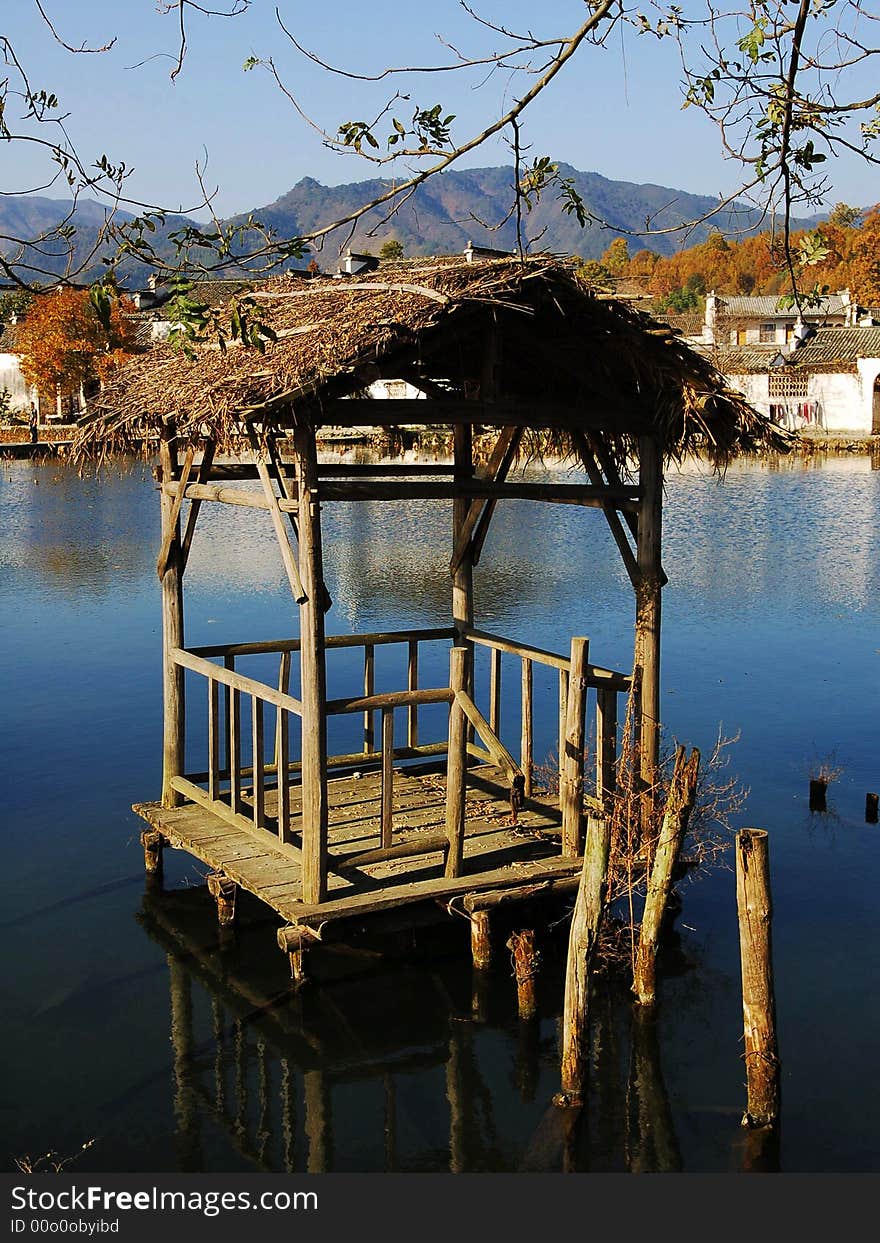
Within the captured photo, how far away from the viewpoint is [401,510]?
40.3 m

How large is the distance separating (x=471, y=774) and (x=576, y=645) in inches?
114

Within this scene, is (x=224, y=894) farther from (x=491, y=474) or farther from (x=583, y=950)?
(x=491, y=474)

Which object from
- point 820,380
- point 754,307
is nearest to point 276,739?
point 820,380

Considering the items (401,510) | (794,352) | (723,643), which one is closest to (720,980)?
(723,643)

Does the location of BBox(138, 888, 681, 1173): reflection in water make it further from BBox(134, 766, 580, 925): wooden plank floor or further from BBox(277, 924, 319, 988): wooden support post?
BBox(134, 766, 580, 925): wooden plank floor

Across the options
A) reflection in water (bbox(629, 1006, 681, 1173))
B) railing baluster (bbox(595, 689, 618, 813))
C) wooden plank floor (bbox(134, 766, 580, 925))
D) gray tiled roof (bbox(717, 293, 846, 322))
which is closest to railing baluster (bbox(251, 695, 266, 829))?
wooden plank floor (bbox(134, 766, 580, 925))

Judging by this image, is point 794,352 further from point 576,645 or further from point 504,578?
point 576,645

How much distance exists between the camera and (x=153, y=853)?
11.5 m

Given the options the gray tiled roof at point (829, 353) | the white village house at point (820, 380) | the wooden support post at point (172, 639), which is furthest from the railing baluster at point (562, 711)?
the gray tiled roof at point (829, 353)

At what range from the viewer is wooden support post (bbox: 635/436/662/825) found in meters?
9.73

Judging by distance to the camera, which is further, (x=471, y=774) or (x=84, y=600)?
(x=84, y=600)

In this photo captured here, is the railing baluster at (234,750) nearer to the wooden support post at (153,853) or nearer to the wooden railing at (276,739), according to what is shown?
the wooden railing at (276,739)

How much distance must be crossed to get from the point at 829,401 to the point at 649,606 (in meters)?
59.3

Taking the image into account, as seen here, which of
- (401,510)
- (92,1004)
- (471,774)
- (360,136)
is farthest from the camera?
(401,510)
